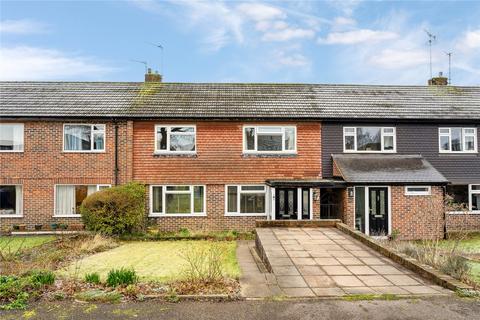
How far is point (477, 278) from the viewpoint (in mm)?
7215

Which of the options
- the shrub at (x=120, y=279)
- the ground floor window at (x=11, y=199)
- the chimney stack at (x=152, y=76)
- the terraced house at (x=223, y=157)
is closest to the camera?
the shrub at (x=120, y=279)

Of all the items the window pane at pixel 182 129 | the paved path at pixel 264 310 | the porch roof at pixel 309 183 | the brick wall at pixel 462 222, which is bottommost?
the brick wall at pixel 462 222

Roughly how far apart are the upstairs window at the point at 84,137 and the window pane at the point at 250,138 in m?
6.35

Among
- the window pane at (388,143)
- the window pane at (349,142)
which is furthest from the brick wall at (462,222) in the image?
the window pane at (349,142)

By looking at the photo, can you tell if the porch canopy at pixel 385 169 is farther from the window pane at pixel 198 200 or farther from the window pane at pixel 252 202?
the window pane at pixel 198 200

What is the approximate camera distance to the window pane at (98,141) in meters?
15.7

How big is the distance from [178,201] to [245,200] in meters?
2.96

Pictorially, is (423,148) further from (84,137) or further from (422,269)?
(84,137)

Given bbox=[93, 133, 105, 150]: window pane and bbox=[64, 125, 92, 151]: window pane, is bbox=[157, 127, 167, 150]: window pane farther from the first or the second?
bbox=[64, 125, 92, 151]: window pane

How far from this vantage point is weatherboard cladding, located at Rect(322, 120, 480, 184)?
52.6ft

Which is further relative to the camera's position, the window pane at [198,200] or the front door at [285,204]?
the window pane at [198,200]

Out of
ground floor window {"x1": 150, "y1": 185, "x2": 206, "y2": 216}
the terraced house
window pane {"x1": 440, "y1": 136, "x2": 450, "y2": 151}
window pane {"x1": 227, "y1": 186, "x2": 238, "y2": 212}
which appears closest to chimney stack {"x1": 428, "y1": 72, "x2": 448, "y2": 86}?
the terraced house

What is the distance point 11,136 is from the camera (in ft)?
51.2

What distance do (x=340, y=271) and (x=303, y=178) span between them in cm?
879
